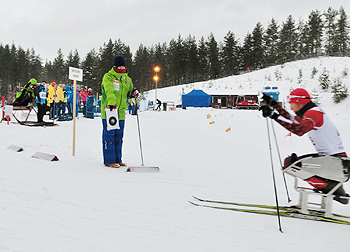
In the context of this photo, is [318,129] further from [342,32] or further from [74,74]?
[342,32]

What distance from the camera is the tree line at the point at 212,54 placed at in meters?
59.5

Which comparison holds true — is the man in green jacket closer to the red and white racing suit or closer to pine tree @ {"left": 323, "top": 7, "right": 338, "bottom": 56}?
the red and white racing suit

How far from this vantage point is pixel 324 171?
288 cm

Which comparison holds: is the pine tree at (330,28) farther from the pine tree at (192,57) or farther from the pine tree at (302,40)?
the pine tree at (192,57)

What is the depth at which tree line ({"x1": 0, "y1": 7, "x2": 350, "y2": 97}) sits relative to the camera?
59469 mm

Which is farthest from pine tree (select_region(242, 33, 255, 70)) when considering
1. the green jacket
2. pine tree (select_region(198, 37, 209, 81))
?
the green jacket

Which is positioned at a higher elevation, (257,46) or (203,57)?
(257,46)

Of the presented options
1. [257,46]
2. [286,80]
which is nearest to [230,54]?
[257,46]

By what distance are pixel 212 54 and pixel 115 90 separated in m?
63.5

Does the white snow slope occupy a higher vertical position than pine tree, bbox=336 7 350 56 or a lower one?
lower

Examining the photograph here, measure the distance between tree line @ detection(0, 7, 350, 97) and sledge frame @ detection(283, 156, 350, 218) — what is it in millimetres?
58355

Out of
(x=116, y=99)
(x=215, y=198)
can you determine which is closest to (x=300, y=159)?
(x=215, y=198)

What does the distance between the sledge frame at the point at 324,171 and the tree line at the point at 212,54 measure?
58.4m

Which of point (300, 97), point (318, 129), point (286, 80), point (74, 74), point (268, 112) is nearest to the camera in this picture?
point (268, 112)
